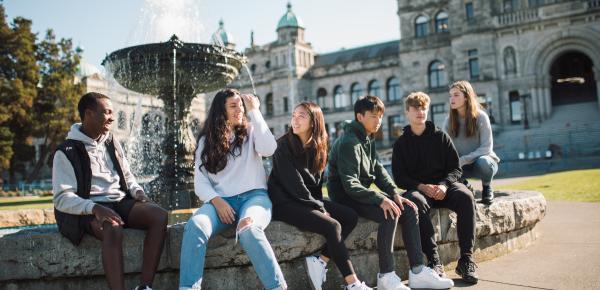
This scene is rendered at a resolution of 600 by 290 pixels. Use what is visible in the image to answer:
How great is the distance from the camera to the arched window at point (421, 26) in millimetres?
37281

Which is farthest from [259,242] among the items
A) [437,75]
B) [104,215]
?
[437,75]

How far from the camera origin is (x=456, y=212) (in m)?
4.50

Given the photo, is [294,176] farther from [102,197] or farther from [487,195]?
[487,195]

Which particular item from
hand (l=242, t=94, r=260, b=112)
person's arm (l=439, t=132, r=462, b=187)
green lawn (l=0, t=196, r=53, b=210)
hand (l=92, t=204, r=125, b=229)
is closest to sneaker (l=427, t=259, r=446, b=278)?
person's arm (l=439, t=132, r=462, b=187)

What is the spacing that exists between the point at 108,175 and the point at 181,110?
5.86m

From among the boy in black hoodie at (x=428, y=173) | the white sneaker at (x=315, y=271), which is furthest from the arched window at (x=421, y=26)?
the white sneaker at (x=315, y=271)

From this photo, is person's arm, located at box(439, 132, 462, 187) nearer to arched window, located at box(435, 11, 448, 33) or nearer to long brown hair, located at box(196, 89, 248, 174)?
long brown hair, located at box(196, 89, 248, 174)

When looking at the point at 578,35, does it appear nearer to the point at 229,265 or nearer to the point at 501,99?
the point at 501,99

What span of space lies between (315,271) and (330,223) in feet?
1.27

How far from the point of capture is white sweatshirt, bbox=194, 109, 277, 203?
3.91m

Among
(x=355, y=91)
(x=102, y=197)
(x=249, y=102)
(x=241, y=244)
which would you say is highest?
(x=355, y=91)

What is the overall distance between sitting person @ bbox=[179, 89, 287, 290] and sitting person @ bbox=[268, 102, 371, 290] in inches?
5.6

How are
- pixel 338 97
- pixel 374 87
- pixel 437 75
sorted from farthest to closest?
pixel 338 97 → pixel 374 87 → pixel 437 75

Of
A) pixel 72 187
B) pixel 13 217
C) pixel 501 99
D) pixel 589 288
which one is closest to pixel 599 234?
pixel 589 288
